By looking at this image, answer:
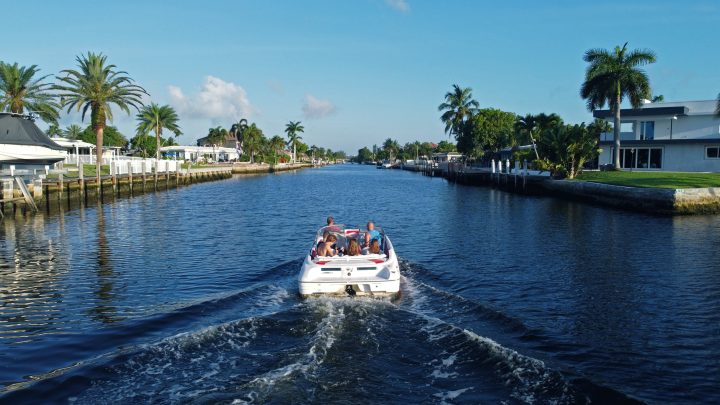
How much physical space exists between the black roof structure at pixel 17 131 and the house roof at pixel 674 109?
57328 mm

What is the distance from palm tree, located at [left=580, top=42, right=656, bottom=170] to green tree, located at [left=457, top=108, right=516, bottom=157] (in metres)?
37.2

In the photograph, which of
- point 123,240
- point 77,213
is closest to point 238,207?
point 77,213

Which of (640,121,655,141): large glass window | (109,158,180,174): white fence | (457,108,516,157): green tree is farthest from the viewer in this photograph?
(457,108,516,157): green tree

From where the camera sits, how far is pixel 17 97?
5097cm

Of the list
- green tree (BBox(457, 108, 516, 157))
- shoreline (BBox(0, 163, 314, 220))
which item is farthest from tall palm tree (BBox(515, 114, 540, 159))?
shoreline (BBox(0, 163, 314, 220))

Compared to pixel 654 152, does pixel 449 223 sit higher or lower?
lower

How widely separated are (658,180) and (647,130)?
2088cm

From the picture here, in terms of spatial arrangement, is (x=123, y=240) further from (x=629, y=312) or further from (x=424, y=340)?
(x=629, y=312)

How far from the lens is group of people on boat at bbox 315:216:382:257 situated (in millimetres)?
14570

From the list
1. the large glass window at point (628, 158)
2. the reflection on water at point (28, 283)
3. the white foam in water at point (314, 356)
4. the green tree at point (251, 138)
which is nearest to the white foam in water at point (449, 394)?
the white foam in water at point (314, 356)

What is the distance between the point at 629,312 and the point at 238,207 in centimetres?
3404

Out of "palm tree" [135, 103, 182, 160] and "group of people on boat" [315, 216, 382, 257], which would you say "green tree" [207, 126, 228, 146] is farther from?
"group of people on boat" [315, 216, 382, 257]

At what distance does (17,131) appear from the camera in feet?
147

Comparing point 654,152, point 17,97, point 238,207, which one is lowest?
point 238,207
